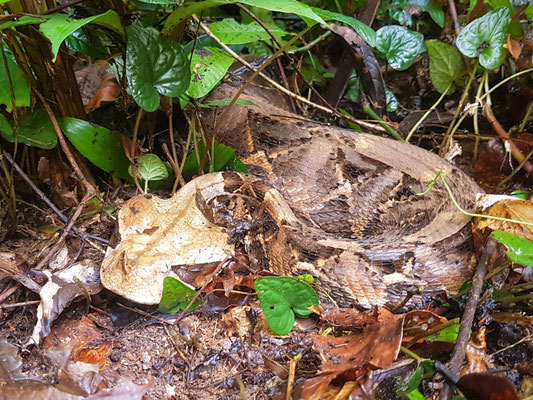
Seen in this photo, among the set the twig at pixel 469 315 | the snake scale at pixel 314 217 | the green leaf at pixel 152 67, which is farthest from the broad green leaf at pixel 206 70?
the twig at pixel 469 315

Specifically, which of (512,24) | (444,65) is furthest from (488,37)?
(444,65)

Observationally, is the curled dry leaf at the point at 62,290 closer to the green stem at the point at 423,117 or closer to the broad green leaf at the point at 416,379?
the broad green leaf at the point at 416,379

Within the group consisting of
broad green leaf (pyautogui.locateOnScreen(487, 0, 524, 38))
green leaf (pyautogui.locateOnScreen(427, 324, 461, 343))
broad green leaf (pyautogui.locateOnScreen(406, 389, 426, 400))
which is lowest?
green leaf (pyautogui.locateOnScreen(427, 324, 461, 343))

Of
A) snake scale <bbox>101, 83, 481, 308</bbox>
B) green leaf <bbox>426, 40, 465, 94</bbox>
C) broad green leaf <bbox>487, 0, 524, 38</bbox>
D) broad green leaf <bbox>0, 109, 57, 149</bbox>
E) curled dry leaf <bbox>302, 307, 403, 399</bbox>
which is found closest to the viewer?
curled dry leaf <bbox>302, 307, 403, 399</bbox>

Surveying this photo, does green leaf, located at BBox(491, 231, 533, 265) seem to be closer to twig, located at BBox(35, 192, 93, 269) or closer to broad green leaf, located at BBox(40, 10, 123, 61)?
broad green leaf, located at BBox(40, 10, 123, 61)

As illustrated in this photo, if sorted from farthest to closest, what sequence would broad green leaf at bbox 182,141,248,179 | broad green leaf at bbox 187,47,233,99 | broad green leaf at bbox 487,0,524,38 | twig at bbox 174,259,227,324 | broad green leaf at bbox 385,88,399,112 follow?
1. broad green leaf at bbox 385,88,399,112
2. broad green leaf at bbox 487,0,524,38
3. broad green leaf at bbox 182,141,248,179
4. broad green leaf at bbox 187,47,233,99
5. twig at bbox 174,259,227,324

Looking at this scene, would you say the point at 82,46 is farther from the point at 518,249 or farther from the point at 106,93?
the point at 518,249

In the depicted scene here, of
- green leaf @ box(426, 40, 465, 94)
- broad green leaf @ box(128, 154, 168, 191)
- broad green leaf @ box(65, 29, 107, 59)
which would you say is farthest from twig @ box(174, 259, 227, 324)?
green leaf @ box(426, 40, 465, 94)
